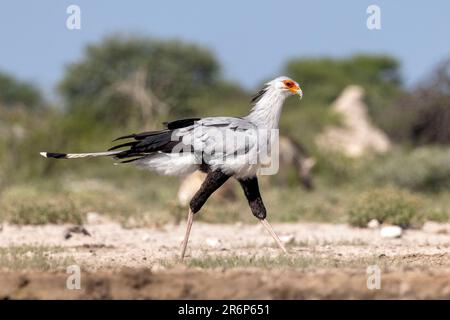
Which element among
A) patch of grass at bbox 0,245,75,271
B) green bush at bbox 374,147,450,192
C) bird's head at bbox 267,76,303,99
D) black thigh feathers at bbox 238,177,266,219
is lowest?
green bush at bbox 374,147,450,192

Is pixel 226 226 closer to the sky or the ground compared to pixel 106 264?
closer to the ground

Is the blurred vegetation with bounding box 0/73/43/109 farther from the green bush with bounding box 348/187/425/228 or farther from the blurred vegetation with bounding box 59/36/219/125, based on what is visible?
the green bush with bounding box 348/187/425/228

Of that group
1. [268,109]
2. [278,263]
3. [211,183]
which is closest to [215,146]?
[211,183]

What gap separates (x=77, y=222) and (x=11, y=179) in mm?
8040

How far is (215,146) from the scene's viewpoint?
7.57 m

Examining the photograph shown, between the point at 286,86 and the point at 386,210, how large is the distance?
151 inches

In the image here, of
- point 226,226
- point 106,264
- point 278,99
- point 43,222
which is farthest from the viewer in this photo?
point 226,226

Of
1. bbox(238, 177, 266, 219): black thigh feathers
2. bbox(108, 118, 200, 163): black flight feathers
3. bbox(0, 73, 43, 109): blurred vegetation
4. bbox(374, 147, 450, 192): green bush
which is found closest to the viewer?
bbox(108, 118, 200, 163): black flight feathers

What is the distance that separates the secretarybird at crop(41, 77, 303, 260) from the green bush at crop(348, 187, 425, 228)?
12.1ft

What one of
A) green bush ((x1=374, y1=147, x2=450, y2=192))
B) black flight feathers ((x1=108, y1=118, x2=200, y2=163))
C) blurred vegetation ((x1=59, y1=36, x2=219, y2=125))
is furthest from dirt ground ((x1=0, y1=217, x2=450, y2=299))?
blurred vegetation ((x1=59, y1=36, x2=219, y2=125))

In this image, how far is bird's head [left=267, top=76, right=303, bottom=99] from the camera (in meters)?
8.04
